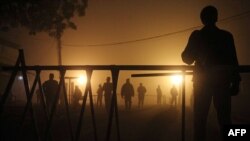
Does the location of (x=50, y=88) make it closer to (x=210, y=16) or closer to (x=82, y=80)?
(x=210, y=16)

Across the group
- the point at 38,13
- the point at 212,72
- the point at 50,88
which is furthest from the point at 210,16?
the point at 38,13

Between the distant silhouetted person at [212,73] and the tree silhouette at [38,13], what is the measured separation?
1753 cm

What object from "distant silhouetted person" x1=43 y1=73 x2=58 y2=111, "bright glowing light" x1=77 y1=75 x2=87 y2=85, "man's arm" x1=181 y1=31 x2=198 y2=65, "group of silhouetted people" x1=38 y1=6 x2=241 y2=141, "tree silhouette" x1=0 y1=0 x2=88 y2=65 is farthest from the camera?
"bright glowing light" x1=77 y1=75 x2=87 y2=85

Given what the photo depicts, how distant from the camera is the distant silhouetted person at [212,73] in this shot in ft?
16.6

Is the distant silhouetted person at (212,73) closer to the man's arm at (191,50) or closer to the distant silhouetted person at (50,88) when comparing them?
the man's arm at (191,50)

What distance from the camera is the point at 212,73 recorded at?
5.06m

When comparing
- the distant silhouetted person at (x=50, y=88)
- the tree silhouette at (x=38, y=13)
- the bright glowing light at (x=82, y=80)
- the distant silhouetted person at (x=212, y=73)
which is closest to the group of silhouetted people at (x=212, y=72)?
the distant silhouetted person at (x=212, y=73)

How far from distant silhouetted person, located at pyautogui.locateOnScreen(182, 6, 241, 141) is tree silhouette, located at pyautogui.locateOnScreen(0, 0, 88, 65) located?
17528mm

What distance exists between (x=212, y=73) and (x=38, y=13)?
63.8ft

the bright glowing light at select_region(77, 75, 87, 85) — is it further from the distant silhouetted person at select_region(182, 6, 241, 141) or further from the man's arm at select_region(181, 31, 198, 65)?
the distant silhouetted person at select_region(182, 6, 241, 141)

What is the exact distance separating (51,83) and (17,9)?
9.45 m

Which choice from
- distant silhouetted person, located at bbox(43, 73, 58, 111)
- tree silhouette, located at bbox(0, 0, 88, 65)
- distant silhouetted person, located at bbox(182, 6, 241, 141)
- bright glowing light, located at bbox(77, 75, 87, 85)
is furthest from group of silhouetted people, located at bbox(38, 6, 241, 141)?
bright glowing light, located at bbox(77, 75, 87, 85)

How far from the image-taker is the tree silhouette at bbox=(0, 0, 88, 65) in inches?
853

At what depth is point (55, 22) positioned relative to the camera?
2458cm
